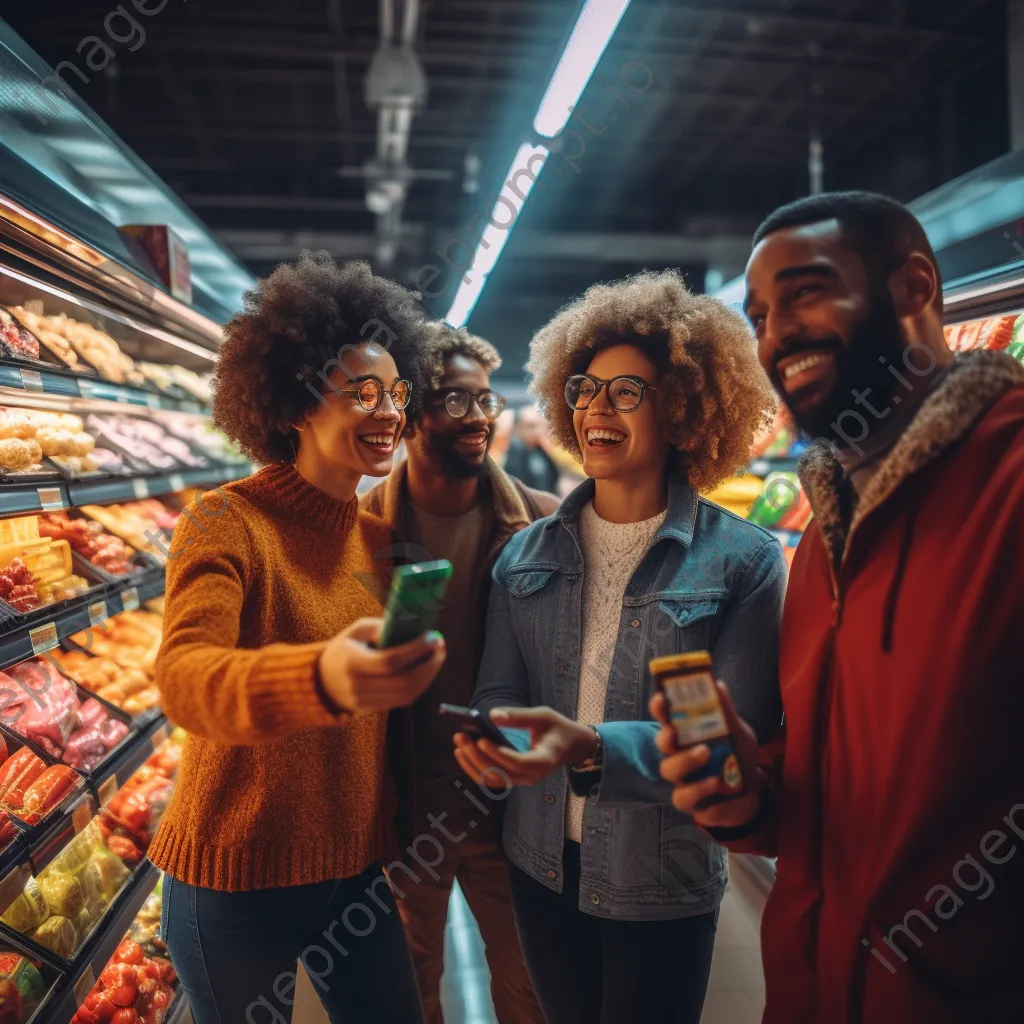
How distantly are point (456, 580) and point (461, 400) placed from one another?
0.55 m

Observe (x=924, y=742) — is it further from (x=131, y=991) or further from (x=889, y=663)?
(x=131, y=991)

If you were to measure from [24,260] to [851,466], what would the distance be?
7.10 ft

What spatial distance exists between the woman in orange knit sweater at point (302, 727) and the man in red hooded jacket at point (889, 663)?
0.75m

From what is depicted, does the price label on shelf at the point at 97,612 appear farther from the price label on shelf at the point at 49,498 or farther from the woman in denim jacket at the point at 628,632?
the woman in denim jacket at the point at 628,632

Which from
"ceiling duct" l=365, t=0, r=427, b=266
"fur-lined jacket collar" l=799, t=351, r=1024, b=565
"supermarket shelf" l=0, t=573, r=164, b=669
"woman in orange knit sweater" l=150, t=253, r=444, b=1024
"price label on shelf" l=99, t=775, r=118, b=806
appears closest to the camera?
"fur-lined jacket collar" l=799, t=351, r=1024, b=565

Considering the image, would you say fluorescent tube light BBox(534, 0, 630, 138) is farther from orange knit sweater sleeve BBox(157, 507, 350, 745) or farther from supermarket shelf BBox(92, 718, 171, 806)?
supermarket shelf BBox(92, 718, 171, 806)

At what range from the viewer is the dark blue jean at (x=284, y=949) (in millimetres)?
1508

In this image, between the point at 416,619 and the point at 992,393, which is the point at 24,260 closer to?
the point at 416,619

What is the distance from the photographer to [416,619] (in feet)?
3.27

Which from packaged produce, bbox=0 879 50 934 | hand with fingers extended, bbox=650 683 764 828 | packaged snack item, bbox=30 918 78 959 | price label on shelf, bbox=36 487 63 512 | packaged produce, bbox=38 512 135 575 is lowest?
packaged snack item, bbox=30 918 78 959

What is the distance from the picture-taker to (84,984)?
6.49ft

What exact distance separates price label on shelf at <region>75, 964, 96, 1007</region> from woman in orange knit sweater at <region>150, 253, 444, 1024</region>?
596 millimetres

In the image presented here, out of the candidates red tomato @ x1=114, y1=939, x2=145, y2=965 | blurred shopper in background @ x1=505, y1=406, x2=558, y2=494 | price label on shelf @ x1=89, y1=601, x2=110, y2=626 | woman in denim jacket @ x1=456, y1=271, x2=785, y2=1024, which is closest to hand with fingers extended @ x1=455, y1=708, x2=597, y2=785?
woman in denim jacket @ x1=456, y1=271, x2=785, y2=1024

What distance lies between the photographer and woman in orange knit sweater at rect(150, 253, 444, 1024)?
1406 mm
